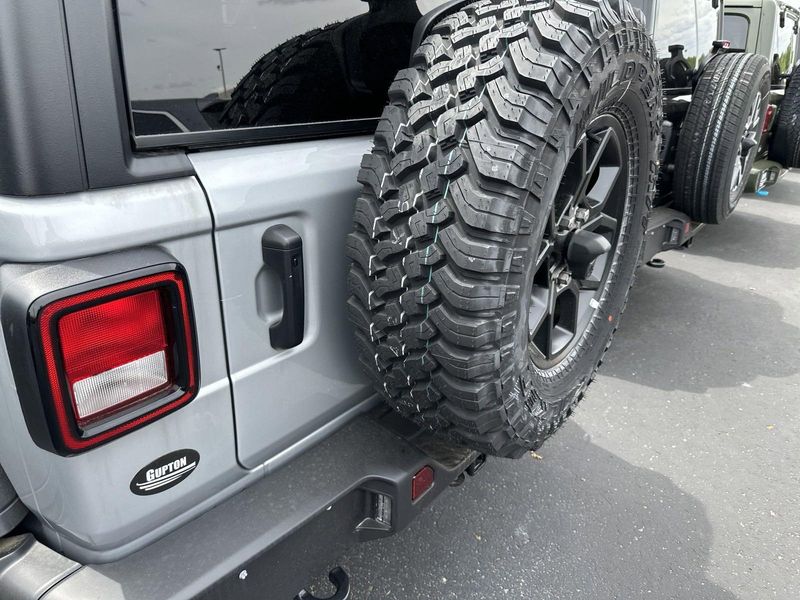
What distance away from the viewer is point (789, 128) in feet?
19.9

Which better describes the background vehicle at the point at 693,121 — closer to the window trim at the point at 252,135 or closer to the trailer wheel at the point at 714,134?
the trailer wheel at the point at 714,134

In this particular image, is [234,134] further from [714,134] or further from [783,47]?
[783,47]

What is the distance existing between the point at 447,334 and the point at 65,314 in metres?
0.82

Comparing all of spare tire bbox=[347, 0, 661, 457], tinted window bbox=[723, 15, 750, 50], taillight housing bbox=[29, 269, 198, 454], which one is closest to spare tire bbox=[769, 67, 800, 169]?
tinted window bbox=[723, 15, 750, 50]

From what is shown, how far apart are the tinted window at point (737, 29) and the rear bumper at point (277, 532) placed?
24.8ft

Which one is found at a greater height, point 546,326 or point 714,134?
point 714,134

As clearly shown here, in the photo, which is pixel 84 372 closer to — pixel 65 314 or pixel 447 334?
pixel 65 314

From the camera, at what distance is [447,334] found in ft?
4.88

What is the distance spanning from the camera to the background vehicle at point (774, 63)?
6.04 m

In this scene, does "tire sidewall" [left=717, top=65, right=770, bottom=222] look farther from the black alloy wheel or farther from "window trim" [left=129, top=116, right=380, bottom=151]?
"window trim" [left=129, top=116, right=380, bottom=151]

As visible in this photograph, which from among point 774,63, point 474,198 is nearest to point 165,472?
point 474,198

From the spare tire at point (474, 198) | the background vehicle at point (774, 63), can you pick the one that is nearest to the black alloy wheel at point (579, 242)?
the spare tire at point (474, 198)

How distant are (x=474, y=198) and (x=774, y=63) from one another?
7.98m

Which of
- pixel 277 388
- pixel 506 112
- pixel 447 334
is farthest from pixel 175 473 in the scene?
pixel 506 112
